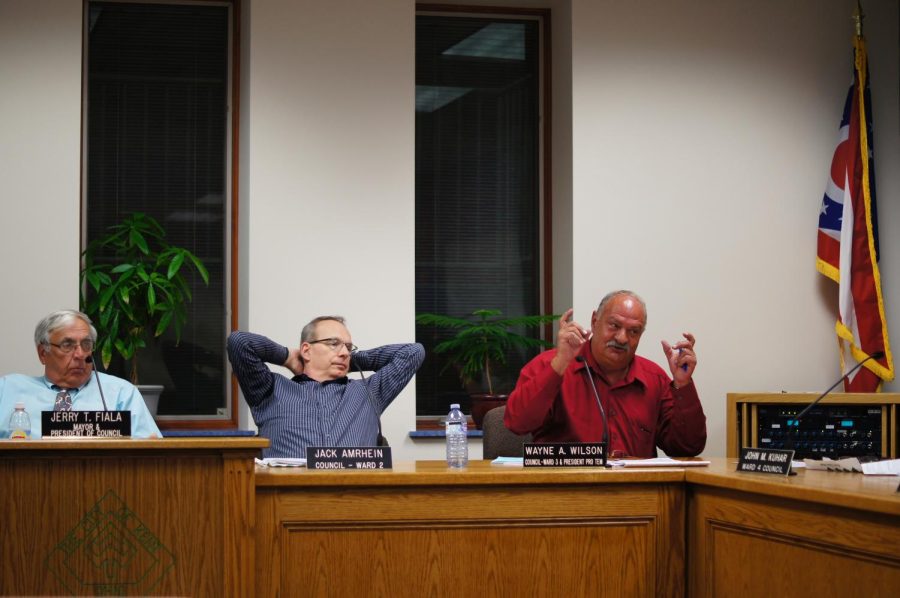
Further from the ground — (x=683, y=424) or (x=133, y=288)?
(x=133, y=288)

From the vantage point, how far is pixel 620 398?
11.9 feet

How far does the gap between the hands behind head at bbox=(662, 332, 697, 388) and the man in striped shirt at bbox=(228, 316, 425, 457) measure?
1.04 metres

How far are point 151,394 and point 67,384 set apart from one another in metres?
0.96

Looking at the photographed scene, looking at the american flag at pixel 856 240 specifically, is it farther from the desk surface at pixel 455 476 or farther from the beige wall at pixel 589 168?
the desk surface at pixel 455 476

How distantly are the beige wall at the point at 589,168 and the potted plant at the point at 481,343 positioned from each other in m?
0.20

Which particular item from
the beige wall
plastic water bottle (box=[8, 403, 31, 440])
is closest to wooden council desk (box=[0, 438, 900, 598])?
plastic water bottle (box=[8, 403, 31, 440])

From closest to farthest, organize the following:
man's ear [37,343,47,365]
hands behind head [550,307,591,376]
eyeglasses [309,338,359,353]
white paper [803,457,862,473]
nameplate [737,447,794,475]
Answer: nameplate [737,447,794,475], white paper [803,457,862,473], hands behind head [550,307,591,376], man's ear [37,343,47,365], eyeglasses [309,338,359,353]

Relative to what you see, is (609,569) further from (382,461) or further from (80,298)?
(80,298)

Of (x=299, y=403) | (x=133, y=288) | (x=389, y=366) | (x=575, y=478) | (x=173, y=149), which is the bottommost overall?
(x=575, y=478)

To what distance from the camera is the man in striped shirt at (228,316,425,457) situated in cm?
374

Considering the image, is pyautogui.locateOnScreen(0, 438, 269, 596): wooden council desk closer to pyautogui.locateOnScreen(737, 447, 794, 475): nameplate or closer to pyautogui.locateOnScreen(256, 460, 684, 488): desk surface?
pyautogui.locateOnScreen(256, 460, 684, 488): desk surface

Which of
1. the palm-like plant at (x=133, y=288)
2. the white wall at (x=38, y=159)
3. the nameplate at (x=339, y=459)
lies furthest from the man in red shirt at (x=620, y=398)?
the white wall at (x=38, y=159)

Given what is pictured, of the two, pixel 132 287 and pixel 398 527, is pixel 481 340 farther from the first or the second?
pixel 398 527

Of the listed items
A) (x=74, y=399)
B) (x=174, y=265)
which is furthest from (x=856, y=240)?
(x=74, y=399)
